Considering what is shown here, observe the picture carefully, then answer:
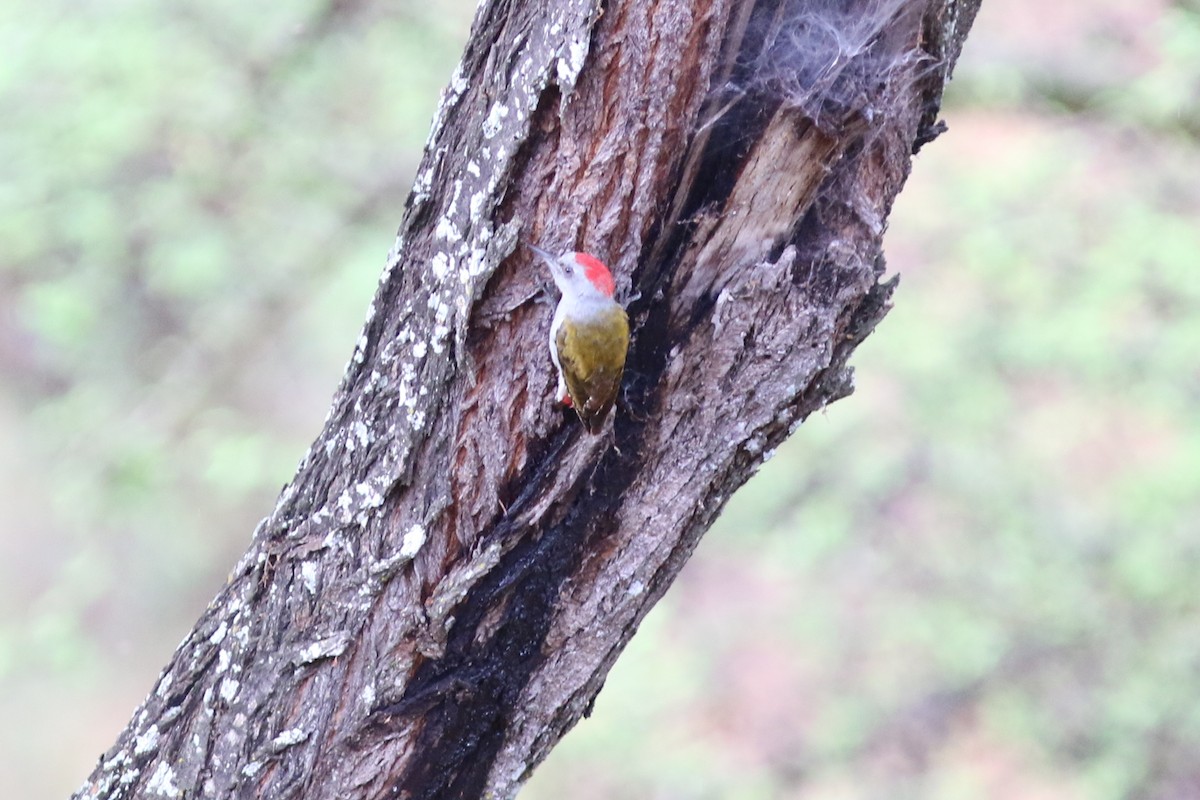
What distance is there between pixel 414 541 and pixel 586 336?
0.51m

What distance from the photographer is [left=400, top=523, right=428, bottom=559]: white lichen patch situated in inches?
77.6

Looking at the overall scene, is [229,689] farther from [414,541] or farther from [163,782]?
[414,541]

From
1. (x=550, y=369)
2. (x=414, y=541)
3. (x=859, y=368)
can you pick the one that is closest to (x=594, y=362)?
(x=550, y=369)

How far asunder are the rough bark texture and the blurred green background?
3.97 metres

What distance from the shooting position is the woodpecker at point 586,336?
6.16ft

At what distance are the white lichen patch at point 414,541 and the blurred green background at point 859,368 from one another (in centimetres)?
435

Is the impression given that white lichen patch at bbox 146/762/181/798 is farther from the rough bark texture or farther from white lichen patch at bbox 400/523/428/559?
white lichen patch at bbox 400/523/428/559

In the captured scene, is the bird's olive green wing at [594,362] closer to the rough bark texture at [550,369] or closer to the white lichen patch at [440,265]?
the rough bark texture at [550,369]

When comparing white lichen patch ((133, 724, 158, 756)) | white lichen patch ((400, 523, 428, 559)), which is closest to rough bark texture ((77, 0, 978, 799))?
white lichen patch ((400, 523, 428, 559))

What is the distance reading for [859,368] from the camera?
6.94 meters

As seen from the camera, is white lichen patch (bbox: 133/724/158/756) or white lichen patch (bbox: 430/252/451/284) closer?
white lichen patch (bbox: 430/252/451/284)

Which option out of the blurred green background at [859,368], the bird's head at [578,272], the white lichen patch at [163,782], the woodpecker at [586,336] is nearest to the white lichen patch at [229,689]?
the white lichen patch at [163,782]

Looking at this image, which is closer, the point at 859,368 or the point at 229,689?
the point at 229,689

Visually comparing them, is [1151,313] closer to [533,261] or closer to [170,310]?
[533,261]
